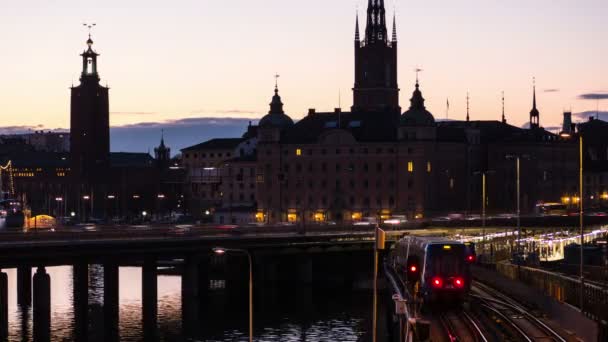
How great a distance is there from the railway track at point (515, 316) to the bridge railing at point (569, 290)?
187cm

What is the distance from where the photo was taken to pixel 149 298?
11888 centimetres

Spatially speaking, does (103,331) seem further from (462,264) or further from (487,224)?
(487,224)

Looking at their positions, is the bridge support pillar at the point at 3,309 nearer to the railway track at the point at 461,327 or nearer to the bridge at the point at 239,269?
the bridge at the point at 239,269

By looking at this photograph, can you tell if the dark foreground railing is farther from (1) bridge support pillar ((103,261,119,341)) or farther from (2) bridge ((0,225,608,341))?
(1) bridge support pillar ((103,261,119,341))

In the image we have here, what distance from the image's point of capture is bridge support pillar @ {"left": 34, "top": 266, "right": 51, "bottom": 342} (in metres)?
103

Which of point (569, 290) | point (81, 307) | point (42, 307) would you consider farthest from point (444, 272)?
point (81, 307)

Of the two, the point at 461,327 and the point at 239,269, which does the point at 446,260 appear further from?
the point at 239,269

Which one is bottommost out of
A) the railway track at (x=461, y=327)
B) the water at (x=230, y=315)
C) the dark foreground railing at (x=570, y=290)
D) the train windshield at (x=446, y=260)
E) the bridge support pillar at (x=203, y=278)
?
the water at (x=230, y=315)

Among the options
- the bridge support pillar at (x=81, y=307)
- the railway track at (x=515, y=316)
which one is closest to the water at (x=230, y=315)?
the bridge support pillar at (x=81, y=307)

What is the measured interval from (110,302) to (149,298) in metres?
4.52

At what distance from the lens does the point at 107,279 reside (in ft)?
391

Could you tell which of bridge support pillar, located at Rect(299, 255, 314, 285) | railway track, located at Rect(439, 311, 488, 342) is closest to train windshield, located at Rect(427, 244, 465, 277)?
railway track, located at Rect(439, 311, 488, 342)

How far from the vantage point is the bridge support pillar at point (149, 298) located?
109688 mm

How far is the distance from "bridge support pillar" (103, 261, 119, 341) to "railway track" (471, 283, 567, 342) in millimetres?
28145
